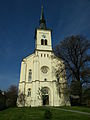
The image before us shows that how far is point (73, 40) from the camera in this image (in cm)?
2378

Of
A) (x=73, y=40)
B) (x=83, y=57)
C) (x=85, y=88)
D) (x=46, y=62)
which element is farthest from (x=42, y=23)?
(x=85, y=88)

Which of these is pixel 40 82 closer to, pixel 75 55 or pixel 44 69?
pixel 44 69

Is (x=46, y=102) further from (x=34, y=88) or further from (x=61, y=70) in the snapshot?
(x=61, y=70)

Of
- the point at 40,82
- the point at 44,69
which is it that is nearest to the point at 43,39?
the point at 44,69

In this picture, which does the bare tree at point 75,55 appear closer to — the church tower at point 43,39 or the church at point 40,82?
the church at point 40,82

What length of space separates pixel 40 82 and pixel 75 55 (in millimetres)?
12273

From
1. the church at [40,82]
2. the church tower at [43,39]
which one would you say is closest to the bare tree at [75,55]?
the church at [40,82]

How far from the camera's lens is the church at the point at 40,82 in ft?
94.1

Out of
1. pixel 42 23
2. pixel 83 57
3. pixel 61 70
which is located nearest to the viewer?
pixel 83 57

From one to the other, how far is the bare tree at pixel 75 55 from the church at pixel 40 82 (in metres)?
3.45

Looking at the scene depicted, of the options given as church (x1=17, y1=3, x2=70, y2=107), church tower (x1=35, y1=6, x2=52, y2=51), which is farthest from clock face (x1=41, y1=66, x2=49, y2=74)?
church tower (x1=35, y1=6, x2=52, y2=51)

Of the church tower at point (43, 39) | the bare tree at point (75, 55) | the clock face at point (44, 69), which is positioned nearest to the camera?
the bare tree at point (75, 55)

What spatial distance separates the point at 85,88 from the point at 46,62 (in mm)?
15749

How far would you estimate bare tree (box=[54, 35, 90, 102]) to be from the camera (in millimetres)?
21755
